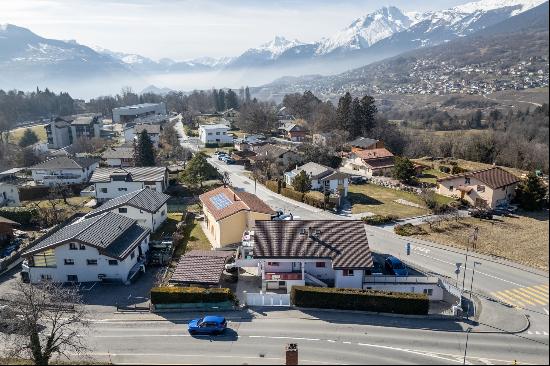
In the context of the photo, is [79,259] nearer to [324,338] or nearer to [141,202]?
[141,202]

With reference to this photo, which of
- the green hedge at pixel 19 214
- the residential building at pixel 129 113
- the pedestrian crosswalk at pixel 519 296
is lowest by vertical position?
the pedestrian crosswalk at pixel 519 296

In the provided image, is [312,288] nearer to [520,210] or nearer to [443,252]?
[443,252]

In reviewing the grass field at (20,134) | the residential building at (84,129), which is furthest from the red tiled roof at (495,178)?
the grass field at (20,134)

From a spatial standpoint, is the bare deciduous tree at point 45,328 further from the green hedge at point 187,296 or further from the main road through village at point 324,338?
the green hedge at point 187,296

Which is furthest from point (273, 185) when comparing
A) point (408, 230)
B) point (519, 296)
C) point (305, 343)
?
point (305, 343)

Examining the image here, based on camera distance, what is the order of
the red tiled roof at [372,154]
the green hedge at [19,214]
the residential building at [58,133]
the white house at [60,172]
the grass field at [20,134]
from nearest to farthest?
the green hedge at [19,214], the white house at [60,172], the red tiled roof at [372,154], the residential building at [58,133], the grass field at [20,134]

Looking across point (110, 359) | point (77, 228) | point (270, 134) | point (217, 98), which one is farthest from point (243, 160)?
point (217, 98)
